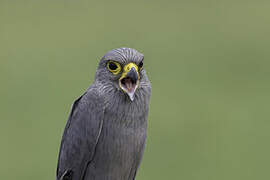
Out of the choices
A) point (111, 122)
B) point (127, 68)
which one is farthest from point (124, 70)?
point (111, 122)

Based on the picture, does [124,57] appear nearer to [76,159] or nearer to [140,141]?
[140,141]

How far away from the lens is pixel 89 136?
2387mm

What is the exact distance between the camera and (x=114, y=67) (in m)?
2.19

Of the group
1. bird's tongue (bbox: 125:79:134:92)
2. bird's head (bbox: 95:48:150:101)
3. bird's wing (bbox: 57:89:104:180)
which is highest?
bird's head (bbox: 95:48:150:101)

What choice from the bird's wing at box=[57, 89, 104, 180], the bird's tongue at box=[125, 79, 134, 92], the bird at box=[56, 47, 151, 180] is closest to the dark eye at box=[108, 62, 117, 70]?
the bird at box=[56, 47, 151, 180]

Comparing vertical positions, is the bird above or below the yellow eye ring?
below

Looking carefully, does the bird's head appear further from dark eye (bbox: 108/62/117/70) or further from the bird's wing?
the bird's wing

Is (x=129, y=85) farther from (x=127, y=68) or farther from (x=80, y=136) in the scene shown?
(x=80, y=136)

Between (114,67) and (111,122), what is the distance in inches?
13.4

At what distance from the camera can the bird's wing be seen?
233cm

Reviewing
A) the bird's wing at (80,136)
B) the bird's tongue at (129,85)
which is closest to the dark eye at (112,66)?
the bird's tongue at (129,85)

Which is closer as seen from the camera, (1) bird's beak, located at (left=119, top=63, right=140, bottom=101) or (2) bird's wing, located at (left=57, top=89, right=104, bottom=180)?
(1) bird's beak, located at (left=119, top=63, right=140, bottom=101)

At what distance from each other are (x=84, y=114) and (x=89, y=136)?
14 cm

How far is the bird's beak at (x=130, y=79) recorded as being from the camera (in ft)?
6.86
